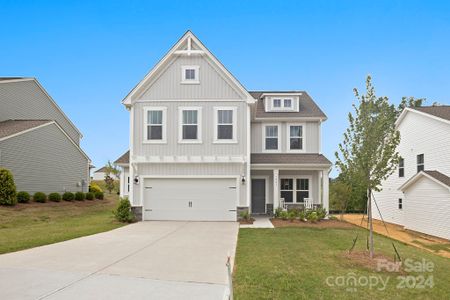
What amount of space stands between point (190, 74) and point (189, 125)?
2.68 m

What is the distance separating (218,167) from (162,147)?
304 centimetres

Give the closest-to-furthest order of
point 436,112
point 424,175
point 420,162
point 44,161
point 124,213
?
point 124,213
point 424,175
point 436,112
point 420,162
point 44,161

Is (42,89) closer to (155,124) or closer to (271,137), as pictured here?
(155,124)

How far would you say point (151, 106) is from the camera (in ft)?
58.4

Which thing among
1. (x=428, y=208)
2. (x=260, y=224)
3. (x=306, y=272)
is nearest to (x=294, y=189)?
(x=260, y=224)

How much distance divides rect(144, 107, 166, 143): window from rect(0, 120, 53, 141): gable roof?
986cm

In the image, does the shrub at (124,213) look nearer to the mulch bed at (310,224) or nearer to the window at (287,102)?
the mulch bed at (310,224)

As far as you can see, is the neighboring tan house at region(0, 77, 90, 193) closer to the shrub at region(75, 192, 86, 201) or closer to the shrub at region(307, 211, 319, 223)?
the shrub at region(75, 192, 86, 201)

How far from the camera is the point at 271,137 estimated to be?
20.2 meters

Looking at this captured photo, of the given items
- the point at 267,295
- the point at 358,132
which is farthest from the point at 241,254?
the point at 358,132

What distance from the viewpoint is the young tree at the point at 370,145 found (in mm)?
9016

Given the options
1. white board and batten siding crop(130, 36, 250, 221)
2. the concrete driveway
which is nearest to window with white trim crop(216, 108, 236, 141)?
white board and batten siding crop(130, 36, 250, 221)

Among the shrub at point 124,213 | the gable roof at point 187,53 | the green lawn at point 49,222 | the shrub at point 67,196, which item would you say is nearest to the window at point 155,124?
the gable roof at point 187,53

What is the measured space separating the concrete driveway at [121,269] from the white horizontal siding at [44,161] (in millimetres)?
12924
